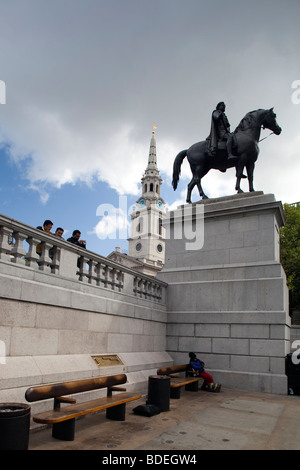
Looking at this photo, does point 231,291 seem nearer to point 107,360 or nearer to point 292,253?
point 107,360

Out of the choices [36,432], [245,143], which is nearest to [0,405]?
[36,432]

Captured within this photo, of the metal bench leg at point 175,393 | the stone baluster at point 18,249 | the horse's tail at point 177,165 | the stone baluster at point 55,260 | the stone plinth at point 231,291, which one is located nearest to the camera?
the stone baluster at point 18,249

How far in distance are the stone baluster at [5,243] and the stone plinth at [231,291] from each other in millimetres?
7617

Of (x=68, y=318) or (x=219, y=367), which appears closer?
(x=68, y=318)

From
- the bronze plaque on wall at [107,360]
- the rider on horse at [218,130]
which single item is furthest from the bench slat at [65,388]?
the rider on horse at [218,130]

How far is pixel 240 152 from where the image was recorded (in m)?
14.1

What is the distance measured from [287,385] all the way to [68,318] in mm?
6959

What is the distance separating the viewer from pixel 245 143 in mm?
13961

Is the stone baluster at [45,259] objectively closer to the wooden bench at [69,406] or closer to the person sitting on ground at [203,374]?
the wooden bench at [69,406]

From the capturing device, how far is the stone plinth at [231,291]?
11.7 m

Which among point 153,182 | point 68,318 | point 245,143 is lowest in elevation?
point 68,318

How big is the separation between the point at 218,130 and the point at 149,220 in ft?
331
